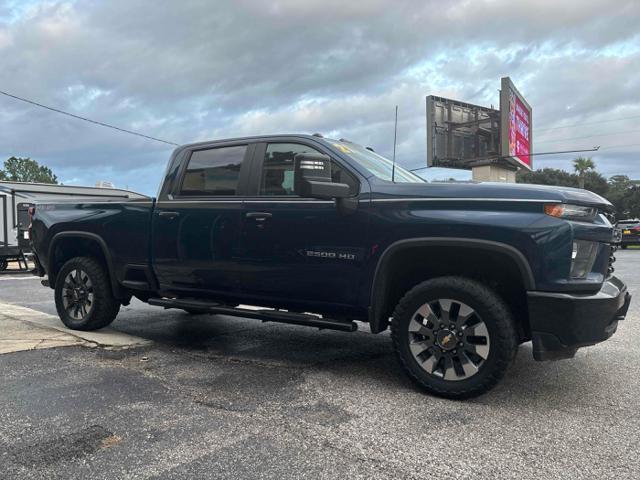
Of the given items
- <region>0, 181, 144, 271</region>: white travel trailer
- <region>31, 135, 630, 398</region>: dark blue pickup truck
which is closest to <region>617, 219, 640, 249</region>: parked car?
<region>0, 181, 144, 271</region>: white travel trailer

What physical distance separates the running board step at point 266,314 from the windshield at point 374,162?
3.97 ft

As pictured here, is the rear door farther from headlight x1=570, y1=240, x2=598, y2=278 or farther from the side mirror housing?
headlight x1=570, y1=240, x2=598, y2=278

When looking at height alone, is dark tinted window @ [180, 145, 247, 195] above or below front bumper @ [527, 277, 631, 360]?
above

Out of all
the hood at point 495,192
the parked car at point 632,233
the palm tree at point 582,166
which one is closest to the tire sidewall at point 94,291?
the hood at point 495,192

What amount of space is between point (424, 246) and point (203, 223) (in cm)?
207

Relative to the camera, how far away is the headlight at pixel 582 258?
3447mm

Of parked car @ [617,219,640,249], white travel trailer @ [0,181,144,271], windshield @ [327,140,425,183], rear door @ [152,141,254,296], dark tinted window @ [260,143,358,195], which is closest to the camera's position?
windshield @ [327,140,425,183]

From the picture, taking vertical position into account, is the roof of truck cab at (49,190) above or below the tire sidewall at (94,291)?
above

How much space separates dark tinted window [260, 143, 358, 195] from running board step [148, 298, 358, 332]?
101 centimetres

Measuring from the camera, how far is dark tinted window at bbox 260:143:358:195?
180 inches

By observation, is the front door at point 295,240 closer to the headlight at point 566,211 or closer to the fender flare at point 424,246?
the fender flare at point 424,246

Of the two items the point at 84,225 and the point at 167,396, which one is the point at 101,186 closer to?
the point at 84,225

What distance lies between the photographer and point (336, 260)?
414 centimetres

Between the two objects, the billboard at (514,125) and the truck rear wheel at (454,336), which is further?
the billboard at (514,125)
